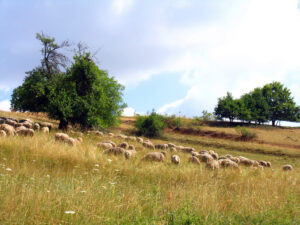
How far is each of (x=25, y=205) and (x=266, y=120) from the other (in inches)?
2004

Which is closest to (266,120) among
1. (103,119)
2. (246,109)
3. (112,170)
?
(246,109)

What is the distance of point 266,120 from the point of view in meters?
47.9

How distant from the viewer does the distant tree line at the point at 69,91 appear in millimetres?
17438

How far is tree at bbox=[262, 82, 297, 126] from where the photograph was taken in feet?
158

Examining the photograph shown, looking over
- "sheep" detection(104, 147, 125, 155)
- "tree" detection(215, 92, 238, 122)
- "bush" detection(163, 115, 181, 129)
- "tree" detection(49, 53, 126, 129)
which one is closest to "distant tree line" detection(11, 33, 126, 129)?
"tree" detection(49, 53, 126, 129)

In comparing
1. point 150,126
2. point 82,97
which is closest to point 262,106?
point 150,126

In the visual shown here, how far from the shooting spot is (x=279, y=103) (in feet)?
161

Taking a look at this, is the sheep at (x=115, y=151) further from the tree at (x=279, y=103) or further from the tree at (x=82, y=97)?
the tree at (x=279, y=103)

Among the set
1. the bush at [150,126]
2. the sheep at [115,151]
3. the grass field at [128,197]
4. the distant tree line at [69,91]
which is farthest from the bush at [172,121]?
the grass field at [128,197]

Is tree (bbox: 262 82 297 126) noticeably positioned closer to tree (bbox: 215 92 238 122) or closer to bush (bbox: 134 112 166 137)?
tree (bbox: 215 92 238 122)

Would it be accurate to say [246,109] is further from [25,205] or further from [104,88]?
[25,205]

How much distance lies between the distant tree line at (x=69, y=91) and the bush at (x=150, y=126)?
→ 11065mm

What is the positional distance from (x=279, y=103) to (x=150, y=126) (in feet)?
106

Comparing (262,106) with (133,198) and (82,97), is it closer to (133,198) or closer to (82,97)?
(82,97)
